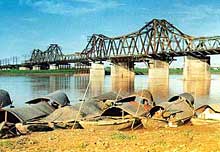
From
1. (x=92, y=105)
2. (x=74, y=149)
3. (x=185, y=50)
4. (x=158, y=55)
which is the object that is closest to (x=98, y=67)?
(x=158, y=55)

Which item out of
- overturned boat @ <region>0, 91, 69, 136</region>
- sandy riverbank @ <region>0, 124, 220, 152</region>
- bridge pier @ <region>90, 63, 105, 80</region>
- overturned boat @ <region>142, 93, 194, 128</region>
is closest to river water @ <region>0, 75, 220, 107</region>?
overturned boat @ <region>142, 93, 194, 128</region>

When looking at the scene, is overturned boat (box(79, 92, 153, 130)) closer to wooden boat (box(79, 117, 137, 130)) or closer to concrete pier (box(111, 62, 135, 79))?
wooden boat (box(79, 117, 137, 130))

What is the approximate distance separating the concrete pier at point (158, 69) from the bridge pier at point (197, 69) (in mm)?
6622

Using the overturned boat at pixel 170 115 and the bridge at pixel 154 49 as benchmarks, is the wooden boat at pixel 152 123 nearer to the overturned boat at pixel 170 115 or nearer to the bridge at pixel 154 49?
the overturned boat at pixel 170 115

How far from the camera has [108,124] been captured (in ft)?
59.8

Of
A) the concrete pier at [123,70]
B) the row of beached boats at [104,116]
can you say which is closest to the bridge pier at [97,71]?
the concrete pier at [123,70]

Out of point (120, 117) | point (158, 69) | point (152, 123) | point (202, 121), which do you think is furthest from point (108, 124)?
point (158, 69)

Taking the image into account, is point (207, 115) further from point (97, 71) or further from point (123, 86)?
point (97, 71)

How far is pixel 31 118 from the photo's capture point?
779 inches

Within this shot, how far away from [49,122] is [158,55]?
292 ft

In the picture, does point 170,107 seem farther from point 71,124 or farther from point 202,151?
point 202,151

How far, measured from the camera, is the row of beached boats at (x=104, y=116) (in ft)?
60.0

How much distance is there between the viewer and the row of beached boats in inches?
720

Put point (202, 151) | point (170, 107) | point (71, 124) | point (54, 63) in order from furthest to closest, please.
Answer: point (54, 63)
point (170, 107)
point (71, 124)
point (202, 151)
